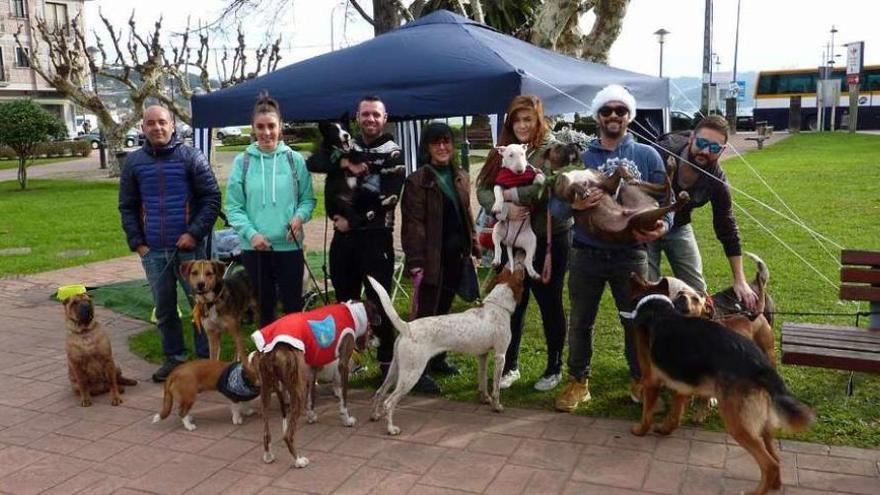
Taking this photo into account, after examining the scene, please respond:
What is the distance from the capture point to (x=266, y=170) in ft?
14.6

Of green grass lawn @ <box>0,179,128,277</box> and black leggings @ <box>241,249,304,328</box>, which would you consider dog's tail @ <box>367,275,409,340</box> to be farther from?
green grass lawn @ <box>0,179,128,277</box>

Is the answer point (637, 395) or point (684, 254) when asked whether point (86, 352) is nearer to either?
point (637, 395)

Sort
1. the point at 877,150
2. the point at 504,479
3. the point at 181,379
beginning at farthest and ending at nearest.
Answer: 1. the point at 877,150
2. the point at 181,379
3. the point at 504,479

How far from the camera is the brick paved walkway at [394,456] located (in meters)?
3.37

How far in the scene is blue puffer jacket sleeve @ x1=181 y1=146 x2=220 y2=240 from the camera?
15.7 feet

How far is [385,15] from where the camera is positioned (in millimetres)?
11492

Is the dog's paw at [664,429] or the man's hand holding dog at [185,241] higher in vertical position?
the man's hand holding dog at [185,241]

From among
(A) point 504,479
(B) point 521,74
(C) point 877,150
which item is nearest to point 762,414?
(A) point 504,479

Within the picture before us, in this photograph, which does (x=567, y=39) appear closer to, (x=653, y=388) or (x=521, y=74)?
(x=521, y=74)

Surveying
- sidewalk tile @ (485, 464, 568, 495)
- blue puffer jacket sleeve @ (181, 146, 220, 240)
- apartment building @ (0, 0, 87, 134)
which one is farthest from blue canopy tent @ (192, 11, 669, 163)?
apartment building @ (0, 0, 87, 134)

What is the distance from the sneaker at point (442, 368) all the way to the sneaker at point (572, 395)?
875mm

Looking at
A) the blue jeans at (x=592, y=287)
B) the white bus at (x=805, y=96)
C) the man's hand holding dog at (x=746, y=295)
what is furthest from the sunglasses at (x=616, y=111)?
the white bus at (x=805, y=96)

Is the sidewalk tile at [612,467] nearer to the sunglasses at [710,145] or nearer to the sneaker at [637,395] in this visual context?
the sneaker at [637,395]

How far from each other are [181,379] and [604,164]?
2.69 metres
